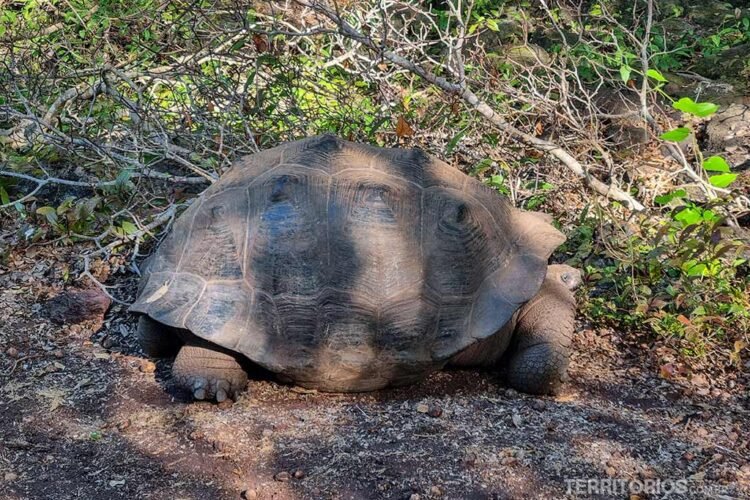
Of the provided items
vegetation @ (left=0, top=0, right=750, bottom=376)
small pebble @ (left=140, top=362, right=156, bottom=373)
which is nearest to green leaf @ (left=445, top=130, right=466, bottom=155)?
vegetation @ (left=0, top=0, right=750, bottom=376)

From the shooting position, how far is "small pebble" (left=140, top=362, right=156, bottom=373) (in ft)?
13.0

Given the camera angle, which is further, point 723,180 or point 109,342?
point 109,342

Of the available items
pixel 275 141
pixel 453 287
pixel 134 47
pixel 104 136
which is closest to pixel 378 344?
pixel 453 287

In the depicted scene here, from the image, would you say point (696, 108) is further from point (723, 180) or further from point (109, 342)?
point (109, 342)

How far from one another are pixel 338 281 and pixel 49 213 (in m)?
2.54

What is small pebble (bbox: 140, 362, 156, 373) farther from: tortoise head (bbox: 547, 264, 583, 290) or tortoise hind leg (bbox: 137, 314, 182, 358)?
tortoise head (bbox: 547, 264, 583, 290)

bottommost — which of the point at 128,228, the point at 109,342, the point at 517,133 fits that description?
the point at 109,342

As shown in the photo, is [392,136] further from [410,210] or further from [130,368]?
[130,368]

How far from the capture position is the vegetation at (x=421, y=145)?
4457 millimetres

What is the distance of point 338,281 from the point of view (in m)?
3.56

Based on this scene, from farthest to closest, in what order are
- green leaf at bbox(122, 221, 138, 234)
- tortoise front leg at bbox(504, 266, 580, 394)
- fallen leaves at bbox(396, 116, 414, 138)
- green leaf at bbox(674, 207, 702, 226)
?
fallen leaves at bbox(396, 116, 414, 138), green leaf at bbox(122, 221, 138, 234), green leaf at bbox(674, 207, 702, 226), tortoise front leg at bbox(504, 266, 580, 394)

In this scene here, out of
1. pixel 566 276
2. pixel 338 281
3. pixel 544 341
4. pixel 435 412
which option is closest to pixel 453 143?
pixel 566 276

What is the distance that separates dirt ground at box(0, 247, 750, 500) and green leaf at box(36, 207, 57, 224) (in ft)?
3.33

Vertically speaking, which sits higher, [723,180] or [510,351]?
[723,180]
